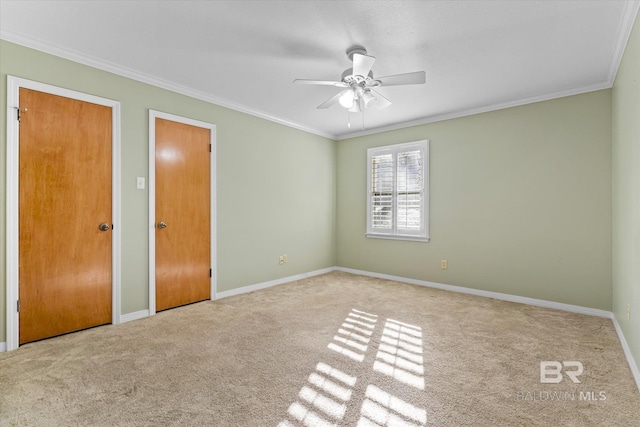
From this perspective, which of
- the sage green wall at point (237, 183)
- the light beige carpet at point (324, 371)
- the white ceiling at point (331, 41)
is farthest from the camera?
the sage green wall at point (237, 183)

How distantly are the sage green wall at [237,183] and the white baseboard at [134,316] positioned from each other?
0.18ft

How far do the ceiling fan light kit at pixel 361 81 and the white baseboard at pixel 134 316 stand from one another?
9.22 ft

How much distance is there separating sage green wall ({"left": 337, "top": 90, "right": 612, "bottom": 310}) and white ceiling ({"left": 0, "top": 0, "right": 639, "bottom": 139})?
17.1 inches

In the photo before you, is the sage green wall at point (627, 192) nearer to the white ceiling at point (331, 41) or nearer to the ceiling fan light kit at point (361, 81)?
the white ceiling at point (331, 41)

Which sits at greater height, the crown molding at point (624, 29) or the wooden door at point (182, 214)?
the crown molding at point (624, 29)

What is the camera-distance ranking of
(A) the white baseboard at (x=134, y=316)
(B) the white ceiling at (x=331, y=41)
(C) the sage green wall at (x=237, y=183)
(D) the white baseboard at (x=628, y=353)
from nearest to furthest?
(D) the white baseboard at (x=628, y=353), (B) the white ceiling at (x=331, y=41), (C) the sage green wall at (x=237, y=183), (A) the white baseboard at (x=134, y=316)

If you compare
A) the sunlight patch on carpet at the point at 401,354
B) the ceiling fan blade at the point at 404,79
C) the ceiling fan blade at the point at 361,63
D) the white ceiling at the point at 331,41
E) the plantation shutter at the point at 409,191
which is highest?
the white ceiling at the point at 331,41

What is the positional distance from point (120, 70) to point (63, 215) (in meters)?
1.50

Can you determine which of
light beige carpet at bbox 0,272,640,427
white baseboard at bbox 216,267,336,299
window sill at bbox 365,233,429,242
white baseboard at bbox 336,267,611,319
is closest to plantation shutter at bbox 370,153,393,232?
window sill at bbox 365,233,429,242

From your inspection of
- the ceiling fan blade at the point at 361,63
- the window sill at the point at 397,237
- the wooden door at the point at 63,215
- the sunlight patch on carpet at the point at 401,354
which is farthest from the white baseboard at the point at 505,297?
the wooden door at the point at 63,215

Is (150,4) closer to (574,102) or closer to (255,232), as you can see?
(255,232)

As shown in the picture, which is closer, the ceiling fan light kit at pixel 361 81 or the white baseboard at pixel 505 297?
the ceiling fan light kit at pixel 361 81

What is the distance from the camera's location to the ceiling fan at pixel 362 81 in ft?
8.40

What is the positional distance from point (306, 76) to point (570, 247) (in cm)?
353
